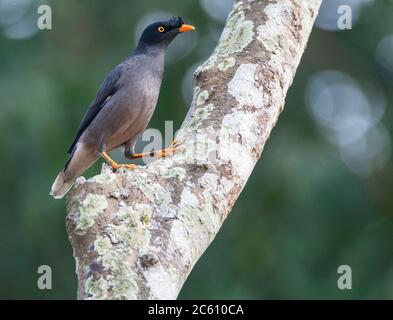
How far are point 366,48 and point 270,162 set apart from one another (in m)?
2.48

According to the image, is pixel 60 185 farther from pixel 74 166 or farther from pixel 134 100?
pixel 134 100

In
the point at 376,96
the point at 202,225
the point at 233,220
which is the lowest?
the point at 202,225

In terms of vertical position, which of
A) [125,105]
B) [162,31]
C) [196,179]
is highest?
[162,31]

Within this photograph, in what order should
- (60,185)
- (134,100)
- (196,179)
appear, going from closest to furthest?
(196,179) → (134,100) → (60,185)

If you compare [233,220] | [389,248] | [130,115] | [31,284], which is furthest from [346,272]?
[31,284]

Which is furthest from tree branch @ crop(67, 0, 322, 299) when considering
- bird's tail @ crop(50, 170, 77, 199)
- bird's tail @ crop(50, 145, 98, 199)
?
bird's tail @ crop(50, 170, 77, 199)

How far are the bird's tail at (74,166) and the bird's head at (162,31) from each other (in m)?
0.89

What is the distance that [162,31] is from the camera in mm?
6156

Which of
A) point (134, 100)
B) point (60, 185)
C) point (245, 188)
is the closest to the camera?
point (134, 100)

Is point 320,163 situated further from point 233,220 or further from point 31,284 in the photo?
point 31,284

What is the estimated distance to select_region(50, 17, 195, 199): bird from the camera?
19.3 ft

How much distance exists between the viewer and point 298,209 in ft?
33.3

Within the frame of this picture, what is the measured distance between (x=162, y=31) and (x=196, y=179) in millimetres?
2715

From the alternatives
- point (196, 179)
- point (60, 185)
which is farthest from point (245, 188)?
point (196, 179)
